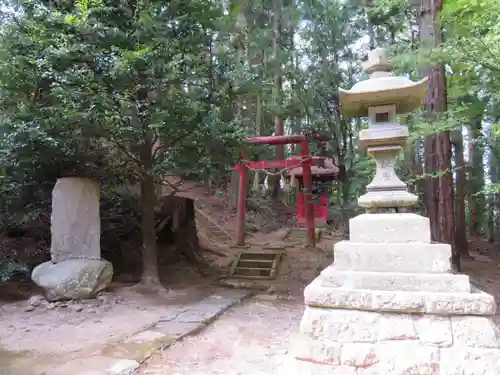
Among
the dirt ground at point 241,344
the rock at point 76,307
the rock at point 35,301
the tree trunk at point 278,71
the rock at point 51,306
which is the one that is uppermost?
the tree trunk at point 278,71

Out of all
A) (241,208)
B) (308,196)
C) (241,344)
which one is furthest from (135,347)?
(308,196)

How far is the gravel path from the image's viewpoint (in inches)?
182

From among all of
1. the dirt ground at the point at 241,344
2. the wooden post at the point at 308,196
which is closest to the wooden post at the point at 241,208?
the wooden post at the point at 308,196

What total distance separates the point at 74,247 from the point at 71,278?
0.74m

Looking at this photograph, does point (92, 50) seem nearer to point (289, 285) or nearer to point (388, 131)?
point (388, 131)

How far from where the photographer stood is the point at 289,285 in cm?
993

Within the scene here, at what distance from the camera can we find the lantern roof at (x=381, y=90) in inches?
167

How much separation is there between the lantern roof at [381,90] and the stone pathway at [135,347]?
3831 millimetres

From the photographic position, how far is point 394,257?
3951 mm

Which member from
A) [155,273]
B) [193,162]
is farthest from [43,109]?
[155,273]

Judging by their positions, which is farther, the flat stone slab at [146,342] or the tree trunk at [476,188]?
the tree trunk at [476,188]

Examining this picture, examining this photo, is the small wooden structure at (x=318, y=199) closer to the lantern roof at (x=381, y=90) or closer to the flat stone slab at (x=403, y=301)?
the lantern roof at (x=381, y=90)

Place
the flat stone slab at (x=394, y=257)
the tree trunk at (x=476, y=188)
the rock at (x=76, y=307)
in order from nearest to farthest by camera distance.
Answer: the flat stone slab at (x=394, y=257) < the rock at (x=76, y=307) < the tree trunk at (x=476, y=188)

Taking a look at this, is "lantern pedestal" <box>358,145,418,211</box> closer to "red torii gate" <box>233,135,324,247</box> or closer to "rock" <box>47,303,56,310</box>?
"rock" <box>47,303,56,310</box>
